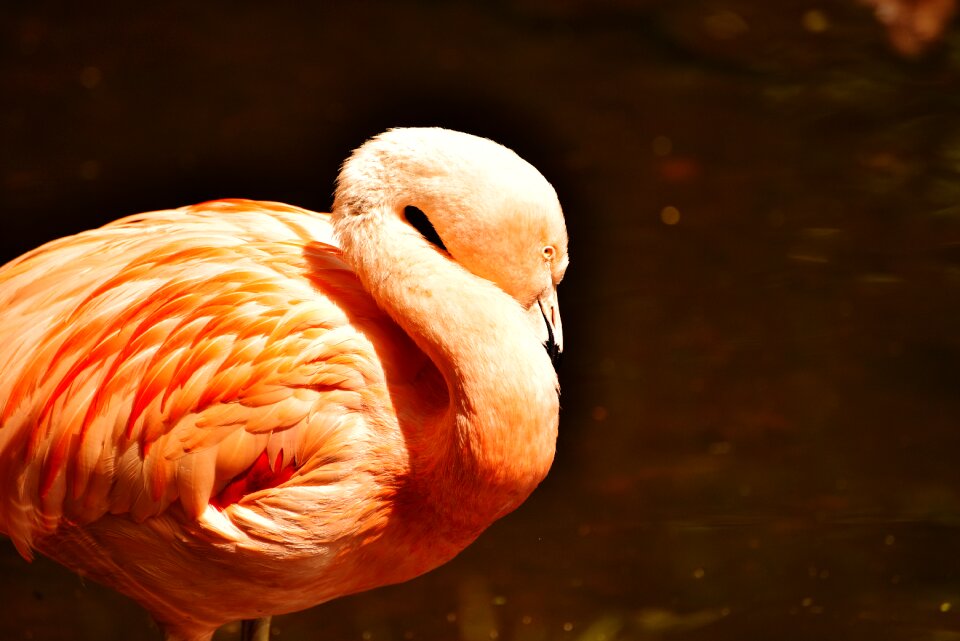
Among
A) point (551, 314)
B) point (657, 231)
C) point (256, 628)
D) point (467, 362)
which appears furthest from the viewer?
point (657, 231)

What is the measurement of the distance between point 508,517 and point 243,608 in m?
1.48

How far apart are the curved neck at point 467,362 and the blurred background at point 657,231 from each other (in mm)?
1220

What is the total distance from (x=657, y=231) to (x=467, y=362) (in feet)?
7.93

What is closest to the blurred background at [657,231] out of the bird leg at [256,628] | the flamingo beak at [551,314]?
the bird leg at [256,628]

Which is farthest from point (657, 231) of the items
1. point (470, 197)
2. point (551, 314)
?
point (470, 197)

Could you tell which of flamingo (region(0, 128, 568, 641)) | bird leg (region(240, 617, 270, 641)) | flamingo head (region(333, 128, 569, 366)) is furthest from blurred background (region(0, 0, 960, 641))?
flamingo head (region(333, 128, 569, 366))

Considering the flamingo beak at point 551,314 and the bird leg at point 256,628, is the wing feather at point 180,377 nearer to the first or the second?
the flamingo beak at point 551,314

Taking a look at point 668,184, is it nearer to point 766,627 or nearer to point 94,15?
Result: point 766,627

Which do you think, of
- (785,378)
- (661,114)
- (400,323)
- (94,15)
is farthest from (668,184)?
(400,323)

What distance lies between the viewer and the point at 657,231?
14.0ft

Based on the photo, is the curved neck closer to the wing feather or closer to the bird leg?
the wing feather

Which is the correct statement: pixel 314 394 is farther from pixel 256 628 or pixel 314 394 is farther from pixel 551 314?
pixel 256 628

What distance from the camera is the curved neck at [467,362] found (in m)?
1.96

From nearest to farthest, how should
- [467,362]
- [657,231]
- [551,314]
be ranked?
[467,362]
[551,314]
[657,231]
